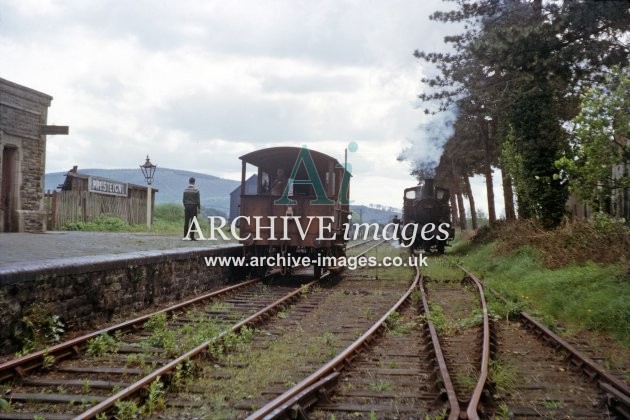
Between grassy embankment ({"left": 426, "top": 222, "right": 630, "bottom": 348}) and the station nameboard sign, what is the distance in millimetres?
16104

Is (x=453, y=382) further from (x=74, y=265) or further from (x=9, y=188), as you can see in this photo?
(x=9, y=188)

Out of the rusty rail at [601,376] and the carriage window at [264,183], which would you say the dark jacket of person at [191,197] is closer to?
the carriage window at [264,183]

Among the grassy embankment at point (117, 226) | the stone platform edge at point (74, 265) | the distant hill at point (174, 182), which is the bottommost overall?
the stone platform edge at point (74, 265)

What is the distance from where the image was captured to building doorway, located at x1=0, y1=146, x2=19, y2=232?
1733cm

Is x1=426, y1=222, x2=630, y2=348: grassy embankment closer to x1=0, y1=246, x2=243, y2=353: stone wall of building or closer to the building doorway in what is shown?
x1=0, y1=246, x2=243, y2=353: stone wall of building

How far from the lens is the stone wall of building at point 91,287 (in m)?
6.23

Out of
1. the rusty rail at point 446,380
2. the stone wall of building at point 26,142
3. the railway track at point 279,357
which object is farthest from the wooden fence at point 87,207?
the rusty rail at point 446,380

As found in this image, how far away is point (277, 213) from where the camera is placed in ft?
42.9

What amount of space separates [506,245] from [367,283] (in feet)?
17.8

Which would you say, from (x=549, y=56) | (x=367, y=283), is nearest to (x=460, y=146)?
(x=367, y=283)

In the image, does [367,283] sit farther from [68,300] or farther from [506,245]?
[68,300]

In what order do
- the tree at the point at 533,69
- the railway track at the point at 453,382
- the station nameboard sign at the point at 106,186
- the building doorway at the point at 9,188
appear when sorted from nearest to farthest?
the railway track at the point at 453,382 → the tree at the point at 533,69 → the building doorway at the point at 9,188 → the station nameboard sign at the point at 106,186

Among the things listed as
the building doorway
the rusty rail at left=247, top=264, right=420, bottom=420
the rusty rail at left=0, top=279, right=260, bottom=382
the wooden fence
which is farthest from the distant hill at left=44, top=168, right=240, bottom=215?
the rusty rail at left=247, top=264, right=420, bottom=420

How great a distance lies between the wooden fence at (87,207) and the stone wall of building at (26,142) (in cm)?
432
